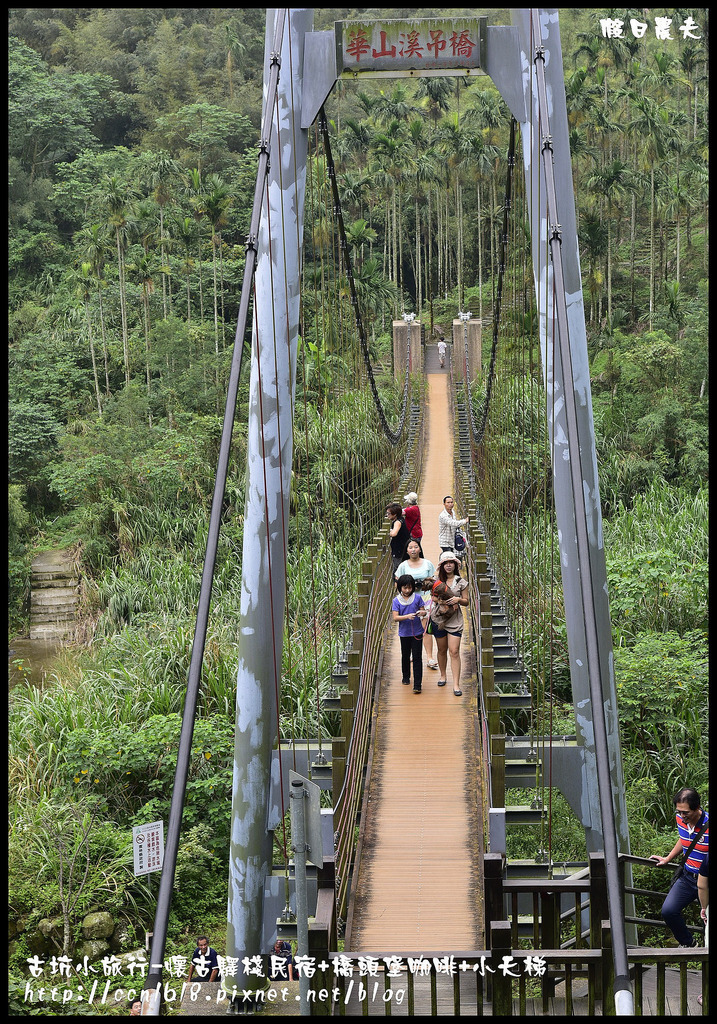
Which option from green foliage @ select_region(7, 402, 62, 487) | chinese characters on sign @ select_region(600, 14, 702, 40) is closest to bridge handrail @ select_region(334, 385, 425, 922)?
green foliage @ select_region(7, 402, 62, 487)

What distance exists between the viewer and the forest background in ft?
27.7

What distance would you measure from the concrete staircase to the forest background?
0.24 m

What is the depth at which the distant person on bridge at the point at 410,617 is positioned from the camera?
5895 millimetres

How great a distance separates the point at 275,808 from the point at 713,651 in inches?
92.6

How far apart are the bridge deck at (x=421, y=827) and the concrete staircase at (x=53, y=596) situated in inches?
340

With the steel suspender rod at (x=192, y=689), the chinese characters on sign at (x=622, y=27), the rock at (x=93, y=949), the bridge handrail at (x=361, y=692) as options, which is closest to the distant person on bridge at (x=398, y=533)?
the bridge handrail at (x=361, y=692)

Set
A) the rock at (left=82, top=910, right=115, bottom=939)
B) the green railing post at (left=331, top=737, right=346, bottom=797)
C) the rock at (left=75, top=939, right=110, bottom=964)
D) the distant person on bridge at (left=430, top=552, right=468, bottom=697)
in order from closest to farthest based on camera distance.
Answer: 1. the green railing post at (left=331, top=737, right=346, bottom=797)
2. the distant person on bridge at (left=430, top=552, right=468, bottom=697)
3. the rock at (left=75, top=939, right=110, bottom=964)
4. the rock at (left=82, top=910, right=115, bottom=939)

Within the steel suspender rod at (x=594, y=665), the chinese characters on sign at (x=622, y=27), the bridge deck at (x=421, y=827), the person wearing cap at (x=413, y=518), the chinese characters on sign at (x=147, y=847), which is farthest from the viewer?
the chinese characters on sign at (x=622, y=27)

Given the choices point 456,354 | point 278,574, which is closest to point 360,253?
point 456,354

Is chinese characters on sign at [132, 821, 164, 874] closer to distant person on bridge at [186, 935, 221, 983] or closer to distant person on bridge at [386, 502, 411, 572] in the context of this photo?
distant person on bridge at [186, 935, 221, 983]

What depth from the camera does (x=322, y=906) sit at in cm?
336

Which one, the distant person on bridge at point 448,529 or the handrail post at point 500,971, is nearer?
the handrail post at point 500,971

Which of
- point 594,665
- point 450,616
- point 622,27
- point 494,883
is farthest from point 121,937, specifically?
point 622,27

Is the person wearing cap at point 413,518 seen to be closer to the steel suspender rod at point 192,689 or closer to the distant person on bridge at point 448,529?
the distant person on bridge at point 448,529
